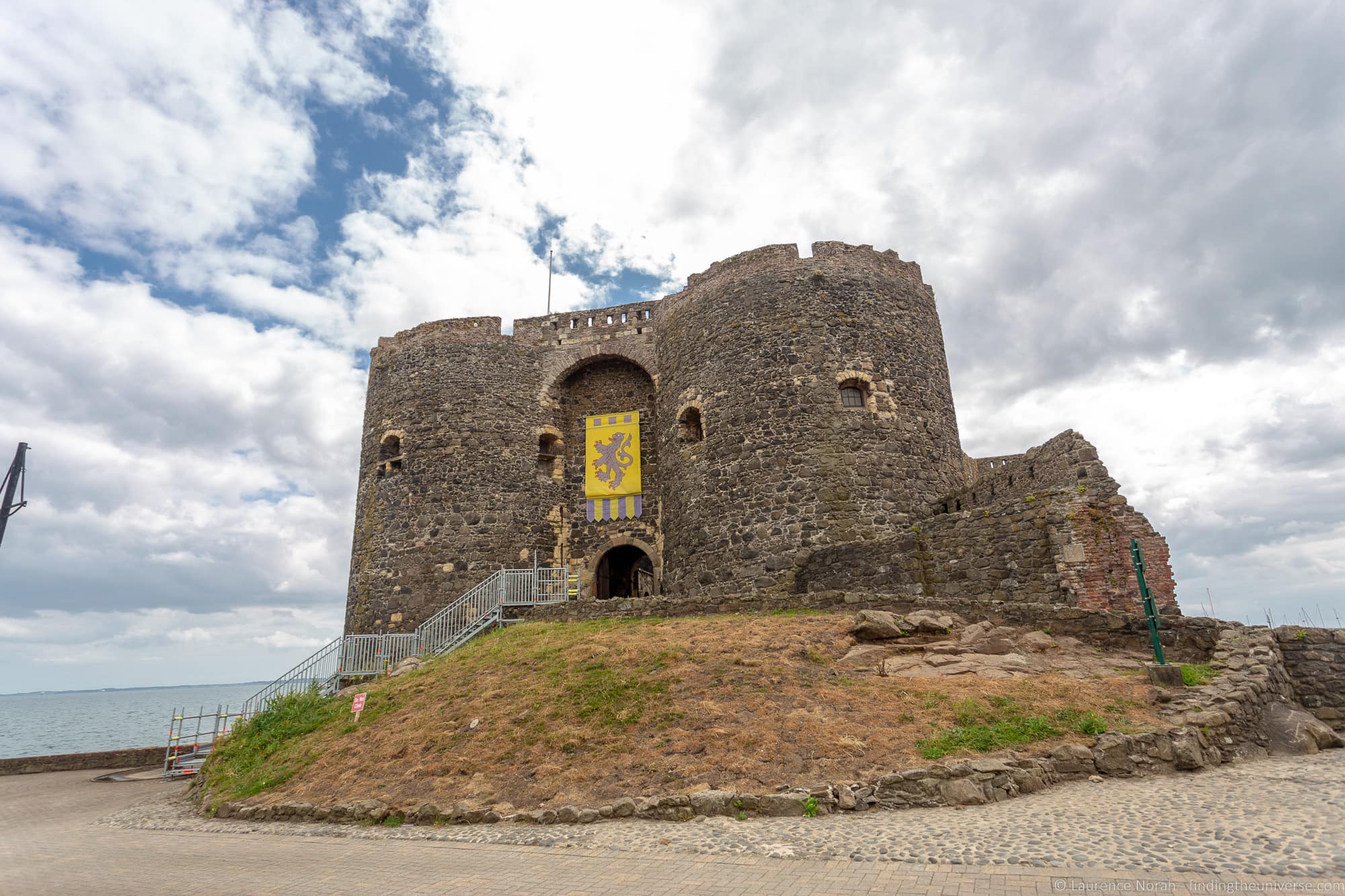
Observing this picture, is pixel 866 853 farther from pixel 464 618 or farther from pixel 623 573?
pixel 623 573

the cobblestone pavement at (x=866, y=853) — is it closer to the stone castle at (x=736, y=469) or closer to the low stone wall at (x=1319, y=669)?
the low stone wall at (x=1319, y=669)

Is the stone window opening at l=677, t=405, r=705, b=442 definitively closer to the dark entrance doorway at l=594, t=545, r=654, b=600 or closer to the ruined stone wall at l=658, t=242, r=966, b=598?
the ruined stone wall at l=658, t=242, r=966, b=598

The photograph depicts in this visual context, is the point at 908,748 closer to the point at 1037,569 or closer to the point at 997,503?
the point at 1037,569

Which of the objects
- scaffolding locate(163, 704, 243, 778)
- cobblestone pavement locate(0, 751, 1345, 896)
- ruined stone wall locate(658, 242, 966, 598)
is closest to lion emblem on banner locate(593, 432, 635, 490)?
ruined stone wall locate(658, 242, 966, 598)


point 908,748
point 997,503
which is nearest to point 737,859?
point 908,748

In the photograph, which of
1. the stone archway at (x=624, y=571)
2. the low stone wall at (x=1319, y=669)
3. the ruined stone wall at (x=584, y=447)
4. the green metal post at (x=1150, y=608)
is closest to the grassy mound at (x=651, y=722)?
the green metal post at (x=1150, y=608)

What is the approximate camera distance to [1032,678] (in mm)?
8711

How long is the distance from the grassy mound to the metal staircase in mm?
3907

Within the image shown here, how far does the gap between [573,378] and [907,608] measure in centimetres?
1441

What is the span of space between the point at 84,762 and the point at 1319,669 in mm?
27347

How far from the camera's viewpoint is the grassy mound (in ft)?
25.1

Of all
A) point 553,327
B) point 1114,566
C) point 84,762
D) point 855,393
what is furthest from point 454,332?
point 1114,566

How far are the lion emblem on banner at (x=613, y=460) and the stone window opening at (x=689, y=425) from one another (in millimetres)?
3456

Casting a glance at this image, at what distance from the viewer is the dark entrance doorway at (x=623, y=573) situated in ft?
71.6
